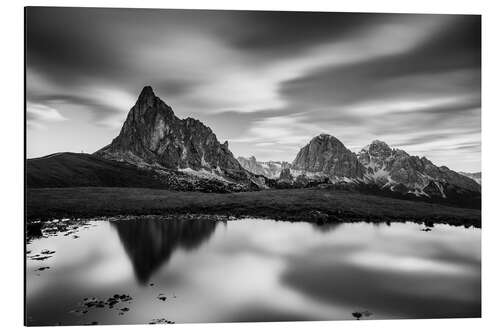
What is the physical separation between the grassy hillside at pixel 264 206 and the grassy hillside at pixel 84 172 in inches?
42.2

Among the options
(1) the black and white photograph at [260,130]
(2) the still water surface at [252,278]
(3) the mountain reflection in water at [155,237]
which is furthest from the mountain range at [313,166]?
(3) the mountain reflection in water at [155,237]

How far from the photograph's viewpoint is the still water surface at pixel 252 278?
12.8 meters

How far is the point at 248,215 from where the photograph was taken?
2691 centimetres

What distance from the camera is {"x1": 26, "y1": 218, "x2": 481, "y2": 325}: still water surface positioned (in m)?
12.8

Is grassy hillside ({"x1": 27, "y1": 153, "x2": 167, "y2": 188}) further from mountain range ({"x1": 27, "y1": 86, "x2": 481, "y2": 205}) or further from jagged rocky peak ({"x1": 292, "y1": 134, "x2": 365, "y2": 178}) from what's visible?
jagged rocky peak ({"x1": 292, "y1": 134, "x2": 365, "y2": 178})

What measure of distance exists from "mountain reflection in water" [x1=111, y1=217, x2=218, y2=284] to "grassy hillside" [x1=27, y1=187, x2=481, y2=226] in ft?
10.6

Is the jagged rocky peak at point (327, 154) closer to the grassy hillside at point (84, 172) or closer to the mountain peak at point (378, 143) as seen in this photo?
the mountain peak at point (378, 143)

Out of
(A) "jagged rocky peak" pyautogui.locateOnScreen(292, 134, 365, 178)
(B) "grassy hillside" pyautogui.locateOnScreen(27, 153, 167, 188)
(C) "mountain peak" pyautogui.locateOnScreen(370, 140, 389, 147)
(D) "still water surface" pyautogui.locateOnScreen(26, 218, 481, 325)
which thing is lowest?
(D) "still water surface" pyautogui.locateOnScreen(26, 218, 481, 325)

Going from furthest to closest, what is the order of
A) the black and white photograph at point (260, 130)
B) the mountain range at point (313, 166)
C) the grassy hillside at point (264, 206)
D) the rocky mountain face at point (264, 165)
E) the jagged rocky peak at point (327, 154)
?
the rocky mountain face at point (264, 165) → the jagged rocky peak at point (327, 154) → the grassy hillside at point (264, 206) → the mountain range at point (313, 166) → the black and white photograph at point (260, 130)

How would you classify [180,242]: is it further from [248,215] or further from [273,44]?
[273,44]

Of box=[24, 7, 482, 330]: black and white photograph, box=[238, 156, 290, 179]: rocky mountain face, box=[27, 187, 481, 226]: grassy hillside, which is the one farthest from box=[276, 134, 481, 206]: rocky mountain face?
box=[238, 156, 290, 179]: rocky mountain face

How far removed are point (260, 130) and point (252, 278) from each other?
7580 millimetres
